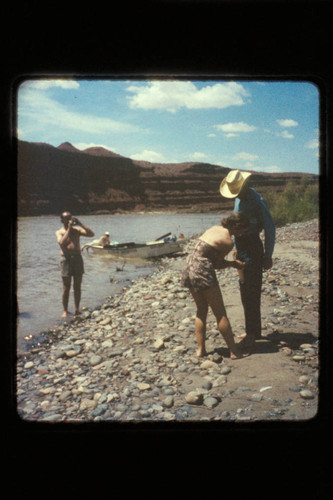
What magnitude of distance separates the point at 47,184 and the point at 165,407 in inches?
66.8

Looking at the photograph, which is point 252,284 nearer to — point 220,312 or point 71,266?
point 220,312

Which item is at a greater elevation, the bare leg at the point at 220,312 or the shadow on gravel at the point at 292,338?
the bare leg at the point at 220,312

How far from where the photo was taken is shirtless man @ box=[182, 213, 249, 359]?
7.45 feet

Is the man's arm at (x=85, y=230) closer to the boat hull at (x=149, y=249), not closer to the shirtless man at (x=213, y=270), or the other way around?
the shirtless man at (x=213, y=270)

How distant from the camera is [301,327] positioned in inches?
92.4

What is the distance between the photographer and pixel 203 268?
7.49ft

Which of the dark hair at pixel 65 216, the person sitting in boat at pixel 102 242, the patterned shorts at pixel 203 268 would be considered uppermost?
the dark hair at pixel 65 216

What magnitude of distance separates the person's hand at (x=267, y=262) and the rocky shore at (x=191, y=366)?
0.28 feet

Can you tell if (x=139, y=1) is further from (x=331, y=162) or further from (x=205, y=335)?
(x=205, y=335)

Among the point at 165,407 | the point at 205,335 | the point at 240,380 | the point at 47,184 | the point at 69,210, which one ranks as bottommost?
the point at 165,407

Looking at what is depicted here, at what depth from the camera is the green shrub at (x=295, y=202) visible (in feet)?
7.04

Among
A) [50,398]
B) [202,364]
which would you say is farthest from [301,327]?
[50,398]

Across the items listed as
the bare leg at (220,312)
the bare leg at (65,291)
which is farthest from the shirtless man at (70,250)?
the bare leg at (220,312)

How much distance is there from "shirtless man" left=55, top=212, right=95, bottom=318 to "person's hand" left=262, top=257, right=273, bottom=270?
50.1 inches
